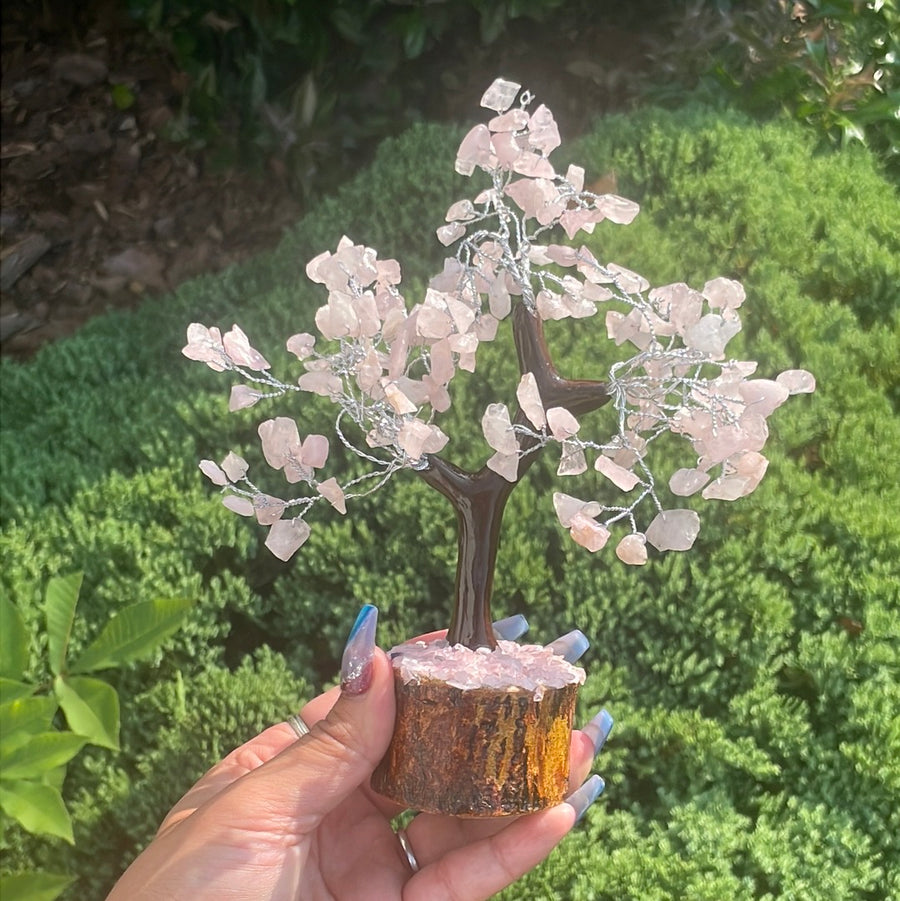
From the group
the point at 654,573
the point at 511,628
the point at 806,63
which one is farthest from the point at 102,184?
the point at 511,628

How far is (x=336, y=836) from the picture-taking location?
4.63ft

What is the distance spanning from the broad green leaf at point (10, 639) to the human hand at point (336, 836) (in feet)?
0.96

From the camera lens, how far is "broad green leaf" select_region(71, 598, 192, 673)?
3.95ft

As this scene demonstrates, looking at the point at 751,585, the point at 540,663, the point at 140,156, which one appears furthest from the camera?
the point at 140,156

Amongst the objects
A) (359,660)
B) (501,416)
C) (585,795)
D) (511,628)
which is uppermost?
(501,416)

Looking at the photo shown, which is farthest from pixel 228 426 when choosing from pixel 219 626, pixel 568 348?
pixel 568 348

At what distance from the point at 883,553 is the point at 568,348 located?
709 mm

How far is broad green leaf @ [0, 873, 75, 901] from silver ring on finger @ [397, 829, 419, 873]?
18.1 inches

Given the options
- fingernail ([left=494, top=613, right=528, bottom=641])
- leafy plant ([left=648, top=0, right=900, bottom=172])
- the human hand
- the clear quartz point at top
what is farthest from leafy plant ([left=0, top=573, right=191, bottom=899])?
leafy plant ([left=648, top=0, right=900, bottom=172])

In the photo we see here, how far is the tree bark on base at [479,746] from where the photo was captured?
1125 millimetres

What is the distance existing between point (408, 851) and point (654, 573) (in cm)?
68

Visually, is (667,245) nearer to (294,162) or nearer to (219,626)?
(219,626)

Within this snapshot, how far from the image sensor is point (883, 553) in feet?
5.69

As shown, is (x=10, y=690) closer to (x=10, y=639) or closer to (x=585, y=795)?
(x=10, y=639)
